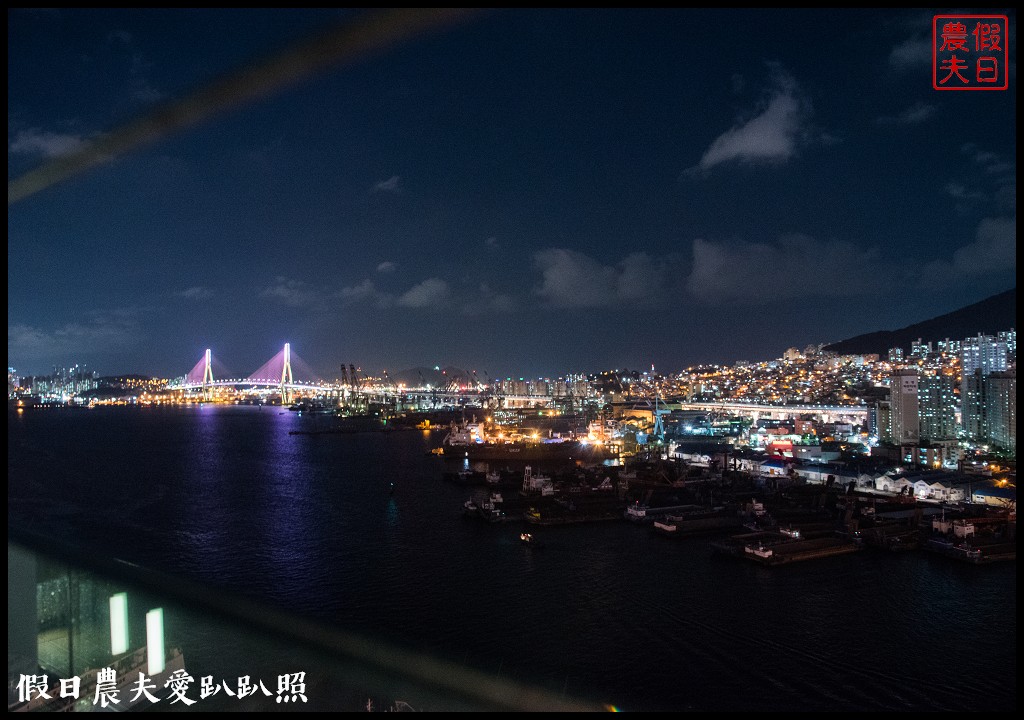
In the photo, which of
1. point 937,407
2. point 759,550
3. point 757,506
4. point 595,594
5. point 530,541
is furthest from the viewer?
point 937,407

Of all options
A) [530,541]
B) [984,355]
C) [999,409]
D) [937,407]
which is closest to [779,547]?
[530,541]

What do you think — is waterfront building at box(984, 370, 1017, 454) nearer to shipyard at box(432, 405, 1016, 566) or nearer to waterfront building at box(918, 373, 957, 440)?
waterfront building at box(918, 373, 957, 440)

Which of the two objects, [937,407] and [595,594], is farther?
[937,407]

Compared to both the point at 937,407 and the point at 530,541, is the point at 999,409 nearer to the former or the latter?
the point at 937,407

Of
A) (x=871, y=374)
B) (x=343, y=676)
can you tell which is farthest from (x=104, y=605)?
(x=871, y=374)

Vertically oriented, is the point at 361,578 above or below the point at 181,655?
below

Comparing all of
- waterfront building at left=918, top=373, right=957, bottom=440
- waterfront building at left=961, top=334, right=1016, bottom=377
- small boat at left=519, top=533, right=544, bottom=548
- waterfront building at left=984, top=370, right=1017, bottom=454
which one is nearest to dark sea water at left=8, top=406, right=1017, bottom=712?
small boat at left=519, top=533, right=544, bottom=548

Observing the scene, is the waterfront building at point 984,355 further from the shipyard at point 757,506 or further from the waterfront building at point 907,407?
the shipyard at point 757,506

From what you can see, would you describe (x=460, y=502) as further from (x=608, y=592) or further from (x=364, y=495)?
(x=608, y=592)
